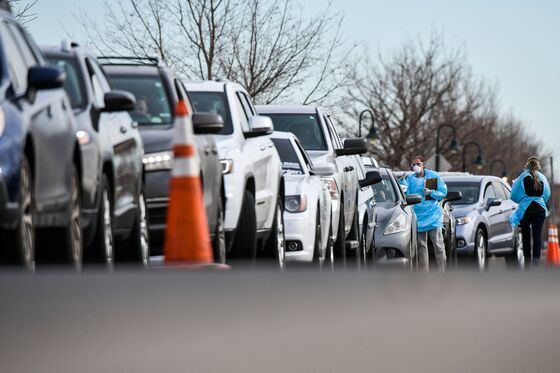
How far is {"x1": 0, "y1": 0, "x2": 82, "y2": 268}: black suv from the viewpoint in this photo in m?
6.52

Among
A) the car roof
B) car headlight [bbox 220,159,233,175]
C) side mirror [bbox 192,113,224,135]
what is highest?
the car roof

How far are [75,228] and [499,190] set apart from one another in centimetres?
2408

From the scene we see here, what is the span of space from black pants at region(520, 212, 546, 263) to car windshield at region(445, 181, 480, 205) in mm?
6619

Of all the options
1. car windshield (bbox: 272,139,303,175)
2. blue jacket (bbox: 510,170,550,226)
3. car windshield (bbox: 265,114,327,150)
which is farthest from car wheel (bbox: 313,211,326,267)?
blue jacket (bbox: 510,170,550,226)

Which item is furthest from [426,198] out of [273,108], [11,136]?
[11,136]

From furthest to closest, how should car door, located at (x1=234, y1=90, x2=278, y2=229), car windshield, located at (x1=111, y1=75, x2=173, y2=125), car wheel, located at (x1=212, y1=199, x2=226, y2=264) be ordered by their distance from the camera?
car door, located at (x1=234, y1=90, x2=278, y2=229) < car windshield, located at (x1=111, y1=75, x2=173, y2=125) < car wheel, located at (x1=212, y1=199, x2=226, y2=264)

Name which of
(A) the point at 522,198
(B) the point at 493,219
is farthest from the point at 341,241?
(B) the point at 493,219

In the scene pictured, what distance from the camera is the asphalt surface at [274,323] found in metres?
1.87

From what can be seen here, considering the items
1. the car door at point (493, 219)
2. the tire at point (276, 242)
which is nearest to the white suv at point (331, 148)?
the tire at point (276, 242)

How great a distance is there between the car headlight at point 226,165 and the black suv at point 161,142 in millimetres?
422

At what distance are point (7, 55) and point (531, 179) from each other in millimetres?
16000

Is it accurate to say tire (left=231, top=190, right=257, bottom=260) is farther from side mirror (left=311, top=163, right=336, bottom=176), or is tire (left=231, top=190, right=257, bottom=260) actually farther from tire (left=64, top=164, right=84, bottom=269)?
side mirror (left=311, top=163, right=336, bottom=176)

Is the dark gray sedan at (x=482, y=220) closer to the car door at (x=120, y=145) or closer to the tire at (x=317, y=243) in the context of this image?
the tire at (x=317, y=243)

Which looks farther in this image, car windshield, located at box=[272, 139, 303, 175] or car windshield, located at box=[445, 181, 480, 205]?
car windshield, located at box=[445, 181, 480, 205]
